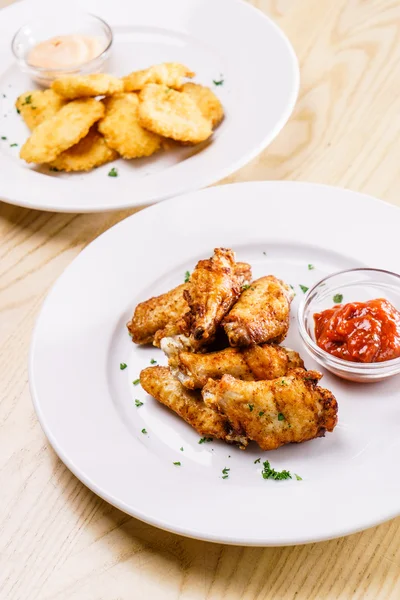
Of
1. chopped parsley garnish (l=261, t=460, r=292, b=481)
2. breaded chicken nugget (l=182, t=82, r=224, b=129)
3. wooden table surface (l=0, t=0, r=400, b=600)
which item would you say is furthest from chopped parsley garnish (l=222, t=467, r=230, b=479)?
breaded chicken nugget (l=182, t=82, r=224, b=129)

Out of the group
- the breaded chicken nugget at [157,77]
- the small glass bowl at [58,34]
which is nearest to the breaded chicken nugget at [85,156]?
the breaded chicken nugget at [157,77]

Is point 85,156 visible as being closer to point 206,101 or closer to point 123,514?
point 206,101

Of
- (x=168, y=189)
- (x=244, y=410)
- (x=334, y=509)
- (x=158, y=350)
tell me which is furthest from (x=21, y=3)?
(x=334, y=509)

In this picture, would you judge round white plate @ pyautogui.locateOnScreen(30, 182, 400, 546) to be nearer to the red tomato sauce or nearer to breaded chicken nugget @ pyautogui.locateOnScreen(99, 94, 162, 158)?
the red tomato sauce

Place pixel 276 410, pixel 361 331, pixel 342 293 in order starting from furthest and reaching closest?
pixel 342 293
pixel 361 331
pixel 276 410

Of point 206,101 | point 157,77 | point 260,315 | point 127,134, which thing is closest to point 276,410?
point 260,315

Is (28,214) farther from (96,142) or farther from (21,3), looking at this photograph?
(21,3)
